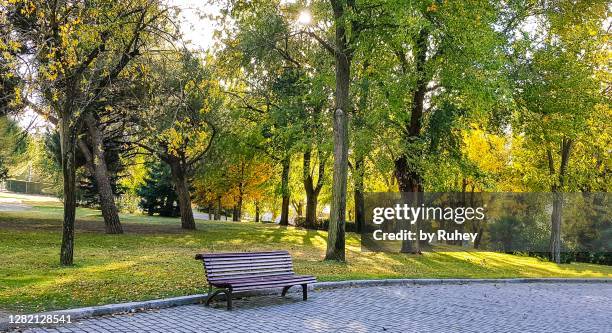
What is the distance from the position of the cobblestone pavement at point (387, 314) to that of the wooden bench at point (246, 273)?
38 centimetres

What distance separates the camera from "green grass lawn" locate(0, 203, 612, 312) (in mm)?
9461

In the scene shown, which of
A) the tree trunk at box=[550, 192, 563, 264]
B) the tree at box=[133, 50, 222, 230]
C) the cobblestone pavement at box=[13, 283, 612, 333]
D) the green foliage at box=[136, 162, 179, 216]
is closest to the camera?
the cobblestone pavement at box=[13, 283, 612, 333]

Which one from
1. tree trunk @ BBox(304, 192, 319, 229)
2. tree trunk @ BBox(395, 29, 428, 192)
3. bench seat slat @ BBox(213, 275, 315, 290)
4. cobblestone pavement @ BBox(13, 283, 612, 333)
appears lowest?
cobblestone pavement @ BBox(13, 283, 612, 333)

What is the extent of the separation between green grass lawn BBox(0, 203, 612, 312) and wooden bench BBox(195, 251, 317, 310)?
0.96 m

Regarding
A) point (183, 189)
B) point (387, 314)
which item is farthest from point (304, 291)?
point (183, 189)

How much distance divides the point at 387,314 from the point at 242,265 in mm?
2790

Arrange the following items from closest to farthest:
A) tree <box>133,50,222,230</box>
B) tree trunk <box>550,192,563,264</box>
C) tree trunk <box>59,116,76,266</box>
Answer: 1. tree trunk <box>59,116,76,266</box>
2. tree <box>133,50,222,230</box>
3. tree trunk <box>550,192,563,264</box>

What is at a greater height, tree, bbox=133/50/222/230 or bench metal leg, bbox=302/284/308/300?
tree, bbox=133/50/222/230

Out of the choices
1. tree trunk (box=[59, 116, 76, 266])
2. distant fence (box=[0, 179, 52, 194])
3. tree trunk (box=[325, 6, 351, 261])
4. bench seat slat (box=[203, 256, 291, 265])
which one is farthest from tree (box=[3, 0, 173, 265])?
distant fence (box=[0, 179, 52, 194])

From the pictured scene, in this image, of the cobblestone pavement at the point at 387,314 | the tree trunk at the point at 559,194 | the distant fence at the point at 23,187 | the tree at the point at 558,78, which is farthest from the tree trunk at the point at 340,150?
the distant fence at the point at 23,187

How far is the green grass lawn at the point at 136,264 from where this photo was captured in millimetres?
9461

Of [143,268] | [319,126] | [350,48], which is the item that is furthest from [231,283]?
[319,126]

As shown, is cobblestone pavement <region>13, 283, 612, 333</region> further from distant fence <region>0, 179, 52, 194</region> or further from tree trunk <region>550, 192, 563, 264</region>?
distant fence <region>0, 179, 52, 194</region>

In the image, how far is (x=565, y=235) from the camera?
32.2 meters
